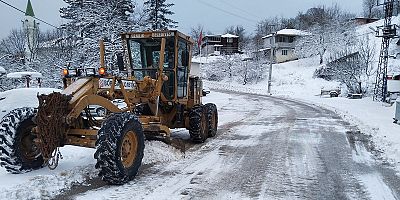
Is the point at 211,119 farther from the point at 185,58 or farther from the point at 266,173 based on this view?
the point at 266,173

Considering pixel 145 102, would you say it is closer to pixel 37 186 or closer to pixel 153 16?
pixel 37 186

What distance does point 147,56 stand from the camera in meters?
9.23

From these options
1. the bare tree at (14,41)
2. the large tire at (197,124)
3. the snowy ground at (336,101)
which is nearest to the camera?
the large tire at (197,124)

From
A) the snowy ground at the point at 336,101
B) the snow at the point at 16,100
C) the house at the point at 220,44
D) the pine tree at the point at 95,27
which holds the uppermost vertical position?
the house at the point at 220,44

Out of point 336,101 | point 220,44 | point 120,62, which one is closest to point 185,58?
point 120,62

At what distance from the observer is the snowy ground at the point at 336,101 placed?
10.3 metres

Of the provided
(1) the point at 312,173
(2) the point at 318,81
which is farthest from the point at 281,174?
(2) the point at 318,81

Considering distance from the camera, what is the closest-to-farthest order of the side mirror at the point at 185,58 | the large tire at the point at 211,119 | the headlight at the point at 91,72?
the headlight at the point at 91,72
the side mirror at the point at 185,58
the large tire at the point at 211,119

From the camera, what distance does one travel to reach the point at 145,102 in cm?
808

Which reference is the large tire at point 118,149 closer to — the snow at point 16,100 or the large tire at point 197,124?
the large tire at point 197,124

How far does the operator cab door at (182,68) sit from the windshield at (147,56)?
263mm

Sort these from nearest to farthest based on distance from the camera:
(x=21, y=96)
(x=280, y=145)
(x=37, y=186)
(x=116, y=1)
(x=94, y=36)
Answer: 1. (x=37, y=186)
2. (x=280, y=145)
3. (x=21, y=96)
4. (x=94, y=36)
5. (x=116, y=1)

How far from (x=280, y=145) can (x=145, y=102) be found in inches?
148

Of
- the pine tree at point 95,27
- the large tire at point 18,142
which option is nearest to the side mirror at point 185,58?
the large tire at point 18,142
